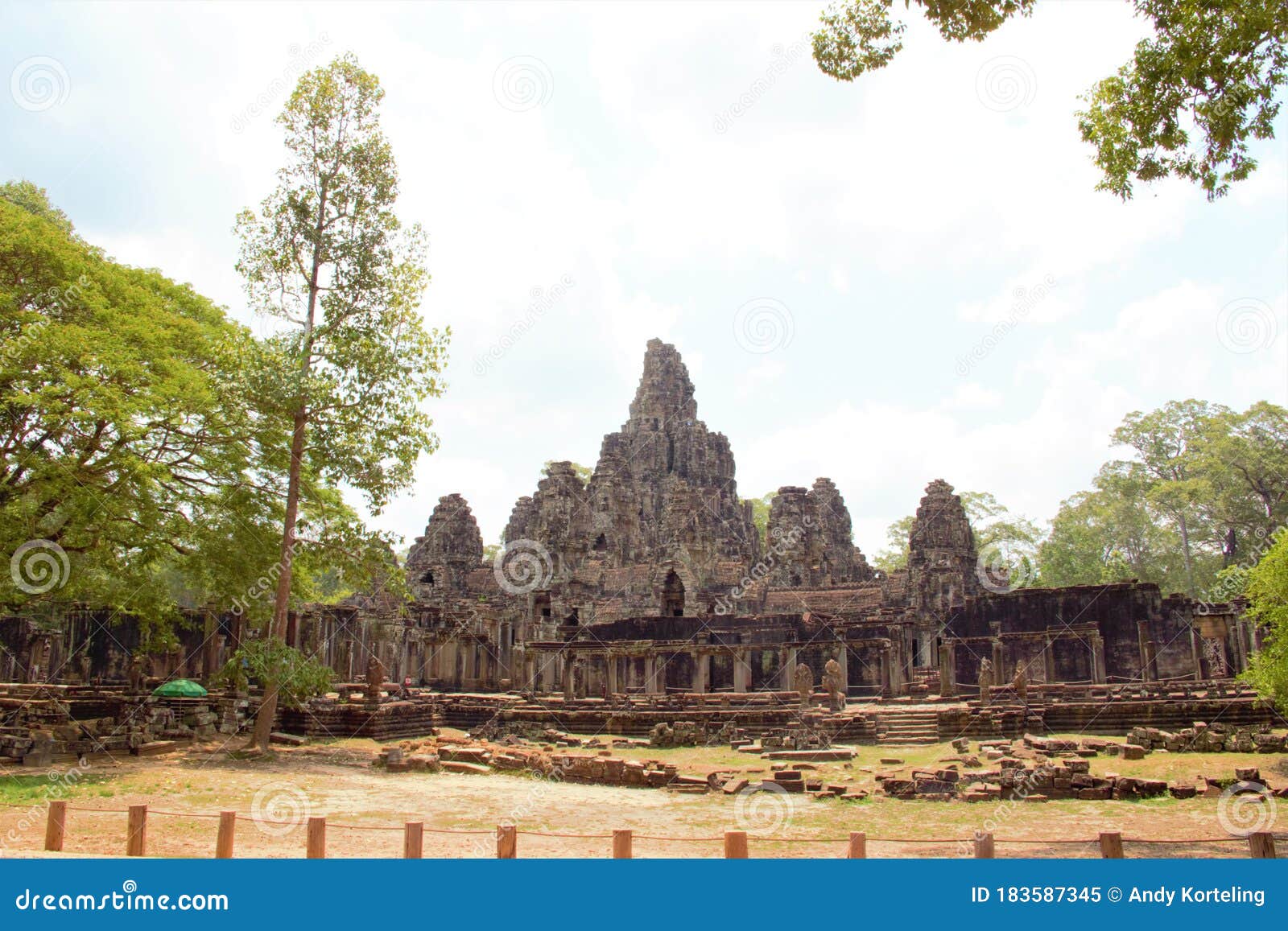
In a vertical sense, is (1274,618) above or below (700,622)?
below

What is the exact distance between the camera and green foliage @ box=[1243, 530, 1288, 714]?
16266 millimetres

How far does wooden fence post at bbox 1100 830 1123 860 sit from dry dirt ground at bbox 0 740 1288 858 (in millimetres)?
795

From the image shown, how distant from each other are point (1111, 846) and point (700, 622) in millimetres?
29506

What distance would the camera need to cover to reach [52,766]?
17.0 metres

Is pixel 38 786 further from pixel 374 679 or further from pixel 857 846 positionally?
pixel 857 846

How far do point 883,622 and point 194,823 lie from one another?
24319mm

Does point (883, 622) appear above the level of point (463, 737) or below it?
above

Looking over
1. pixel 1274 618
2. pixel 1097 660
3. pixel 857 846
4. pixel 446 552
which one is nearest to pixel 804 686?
pixel 1097 660

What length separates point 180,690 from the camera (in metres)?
23.3

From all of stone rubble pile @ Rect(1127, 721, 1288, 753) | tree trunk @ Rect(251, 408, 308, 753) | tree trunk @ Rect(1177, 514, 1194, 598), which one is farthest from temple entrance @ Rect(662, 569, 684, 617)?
tree trunk @ Rect(1177, 514, 1194, 598)

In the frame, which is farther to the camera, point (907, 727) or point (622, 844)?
point (907, 727)

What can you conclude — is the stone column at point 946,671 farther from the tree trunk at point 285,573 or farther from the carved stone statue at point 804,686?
the tree trunk at point 285,573
